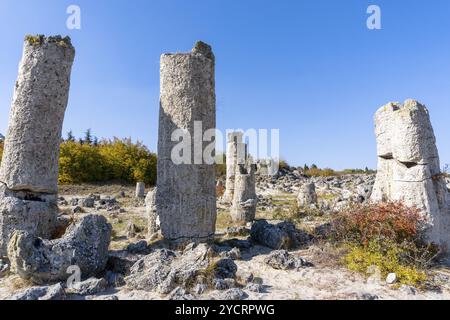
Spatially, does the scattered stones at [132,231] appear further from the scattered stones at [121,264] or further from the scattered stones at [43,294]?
the scattered stones at [43,294]

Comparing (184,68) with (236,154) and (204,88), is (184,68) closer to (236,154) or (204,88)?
(204,88)

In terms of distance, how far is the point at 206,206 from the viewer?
7.32 meters

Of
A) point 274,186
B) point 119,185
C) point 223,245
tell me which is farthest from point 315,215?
point 119,185

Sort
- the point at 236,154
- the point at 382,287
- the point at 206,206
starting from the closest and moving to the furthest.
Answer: the point at 382,287 < the point at 206,206 < the point at 236,154

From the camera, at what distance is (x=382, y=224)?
21.4ft

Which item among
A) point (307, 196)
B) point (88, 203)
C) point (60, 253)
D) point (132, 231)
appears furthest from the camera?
point (307, 196)

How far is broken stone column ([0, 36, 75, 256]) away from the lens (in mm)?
6539

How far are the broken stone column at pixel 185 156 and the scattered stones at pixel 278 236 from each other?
1245 millimetres

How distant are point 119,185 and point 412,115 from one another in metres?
23.7

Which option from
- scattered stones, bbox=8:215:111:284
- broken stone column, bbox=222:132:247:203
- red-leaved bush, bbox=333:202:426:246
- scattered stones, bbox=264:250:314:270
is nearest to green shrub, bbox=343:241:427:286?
red-leaved bush, bbox=333:202:426:246

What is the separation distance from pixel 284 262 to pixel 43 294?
13.2 feet

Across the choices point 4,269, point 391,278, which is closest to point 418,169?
point 391,278

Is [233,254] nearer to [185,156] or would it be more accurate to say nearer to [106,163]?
[185,156]

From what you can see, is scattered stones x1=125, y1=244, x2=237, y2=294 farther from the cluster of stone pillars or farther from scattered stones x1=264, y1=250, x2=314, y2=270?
the cluster of stone pillars
